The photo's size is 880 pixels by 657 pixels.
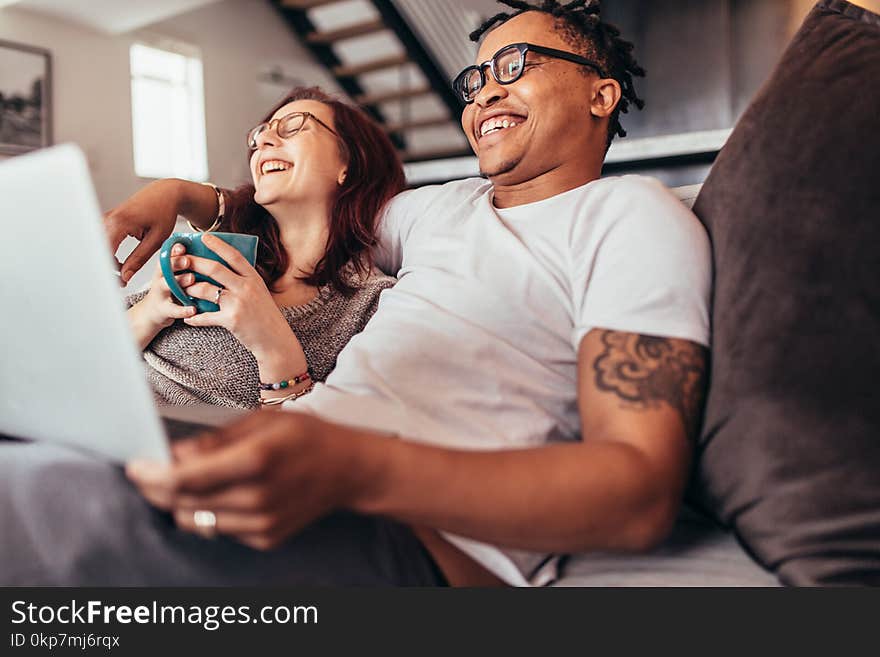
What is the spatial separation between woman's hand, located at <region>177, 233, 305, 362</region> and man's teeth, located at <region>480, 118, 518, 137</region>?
0.48 metres

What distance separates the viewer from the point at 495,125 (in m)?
1.29

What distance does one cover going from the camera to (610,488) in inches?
27.7

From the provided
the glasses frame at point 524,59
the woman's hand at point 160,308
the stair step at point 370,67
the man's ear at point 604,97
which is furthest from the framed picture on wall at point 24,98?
the man's ear at point 604,97

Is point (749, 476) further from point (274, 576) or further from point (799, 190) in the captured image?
point (274, 576)

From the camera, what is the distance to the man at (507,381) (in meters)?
0.60

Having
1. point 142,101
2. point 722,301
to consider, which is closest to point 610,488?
point 722,301

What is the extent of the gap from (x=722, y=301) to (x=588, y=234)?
0.24 metres

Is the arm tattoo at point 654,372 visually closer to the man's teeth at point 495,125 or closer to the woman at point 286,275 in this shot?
the man's teeth at point 495,125

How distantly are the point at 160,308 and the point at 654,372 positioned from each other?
903 mm

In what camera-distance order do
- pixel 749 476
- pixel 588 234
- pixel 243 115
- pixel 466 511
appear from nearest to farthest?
pixel 466 511 < pixel 749 476 < pixel 588 234 < pixel 243 115

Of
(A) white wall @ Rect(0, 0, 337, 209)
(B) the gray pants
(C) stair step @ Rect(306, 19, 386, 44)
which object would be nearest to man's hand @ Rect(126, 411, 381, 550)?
(B) the gray pants

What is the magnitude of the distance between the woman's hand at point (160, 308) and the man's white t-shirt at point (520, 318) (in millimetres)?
347

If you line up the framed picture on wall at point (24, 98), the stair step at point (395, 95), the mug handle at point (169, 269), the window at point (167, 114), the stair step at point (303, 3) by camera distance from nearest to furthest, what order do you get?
the mug handle at point (169, 269) < the framed picture on wall at point (24, 98) < the window at point (167, 114) < the stair step at point (395, 95) < the stair step at point (303, 3)

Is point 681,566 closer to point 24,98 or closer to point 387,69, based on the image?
point 24,98
